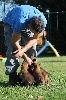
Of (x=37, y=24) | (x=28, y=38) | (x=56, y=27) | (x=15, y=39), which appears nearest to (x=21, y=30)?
(x=15, y=39)

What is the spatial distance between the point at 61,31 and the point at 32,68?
18549 mm

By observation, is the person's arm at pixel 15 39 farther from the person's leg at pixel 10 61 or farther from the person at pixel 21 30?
the person's leg at pixel 10 61

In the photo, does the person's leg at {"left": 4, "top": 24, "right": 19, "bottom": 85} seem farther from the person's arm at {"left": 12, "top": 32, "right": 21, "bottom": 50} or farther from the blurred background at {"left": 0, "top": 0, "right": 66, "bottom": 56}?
the blurred background at {"left": 0, "top": 0, "right": 66, "bottom": 56}

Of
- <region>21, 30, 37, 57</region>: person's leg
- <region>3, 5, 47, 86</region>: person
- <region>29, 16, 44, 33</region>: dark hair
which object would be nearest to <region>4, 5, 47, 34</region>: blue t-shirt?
<region>3, 5, 47, 86</region>: person

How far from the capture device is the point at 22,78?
552 centimetres

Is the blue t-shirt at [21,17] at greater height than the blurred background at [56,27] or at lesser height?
lesser

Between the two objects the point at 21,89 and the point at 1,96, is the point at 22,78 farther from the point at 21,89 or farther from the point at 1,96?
the point at 1,96

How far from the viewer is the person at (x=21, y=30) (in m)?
4.77

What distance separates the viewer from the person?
477 centimetres

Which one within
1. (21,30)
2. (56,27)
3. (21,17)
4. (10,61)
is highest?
(56,27)

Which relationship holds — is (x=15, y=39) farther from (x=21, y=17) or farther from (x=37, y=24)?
(x=37, y=24)

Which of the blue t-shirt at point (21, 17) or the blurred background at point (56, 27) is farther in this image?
the blurred background at point (56, 27)

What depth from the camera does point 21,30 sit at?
5.07 m

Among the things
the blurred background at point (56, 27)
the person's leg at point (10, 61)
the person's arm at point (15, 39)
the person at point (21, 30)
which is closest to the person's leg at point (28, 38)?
the person at point (21, 30)
